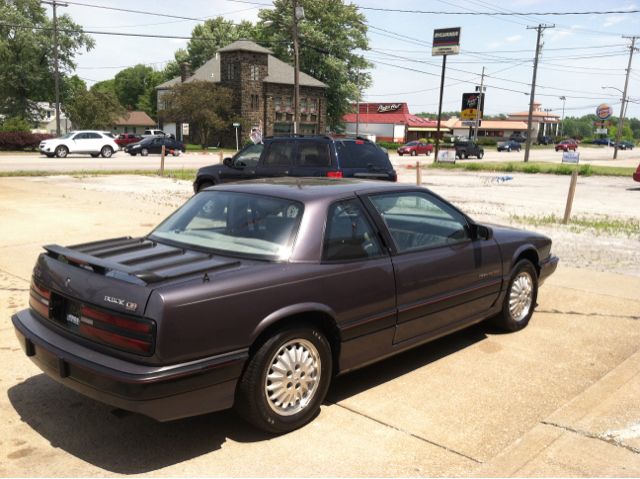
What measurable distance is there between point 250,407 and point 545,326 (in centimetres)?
370

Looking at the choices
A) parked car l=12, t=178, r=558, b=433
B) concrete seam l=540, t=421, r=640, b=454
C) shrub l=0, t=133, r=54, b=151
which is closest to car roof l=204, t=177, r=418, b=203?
parked car l=12, t=178, r=558, b=433

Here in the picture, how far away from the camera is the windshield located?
3920 mm

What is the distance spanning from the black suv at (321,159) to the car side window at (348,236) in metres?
6.85

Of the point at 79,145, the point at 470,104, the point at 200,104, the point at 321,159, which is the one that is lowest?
the point at 79,145

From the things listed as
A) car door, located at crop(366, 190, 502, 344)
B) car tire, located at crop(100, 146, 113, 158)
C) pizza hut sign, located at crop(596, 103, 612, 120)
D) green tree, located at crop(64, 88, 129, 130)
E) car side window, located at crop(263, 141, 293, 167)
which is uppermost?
pizza hut sign, located at crop(596, 103, 612, 120)

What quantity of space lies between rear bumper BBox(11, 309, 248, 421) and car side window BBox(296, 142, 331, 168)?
27.0 feet

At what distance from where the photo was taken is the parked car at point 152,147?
4450cm

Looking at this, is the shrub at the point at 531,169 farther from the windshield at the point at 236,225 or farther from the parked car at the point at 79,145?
the windshield at the point at 236,225

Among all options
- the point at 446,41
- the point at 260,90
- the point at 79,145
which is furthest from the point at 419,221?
the point at 260,90

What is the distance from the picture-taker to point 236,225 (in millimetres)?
4211

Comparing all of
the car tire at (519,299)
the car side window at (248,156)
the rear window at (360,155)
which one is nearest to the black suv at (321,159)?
the rear window at (360,155)

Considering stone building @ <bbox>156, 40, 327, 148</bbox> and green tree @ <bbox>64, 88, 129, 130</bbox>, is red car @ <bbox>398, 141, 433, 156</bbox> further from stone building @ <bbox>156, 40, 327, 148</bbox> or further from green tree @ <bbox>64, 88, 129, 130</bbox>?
green tree @ <bbox>64, 88, 129, 130</bbox>

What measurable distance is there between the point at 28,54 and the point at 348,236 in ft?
225

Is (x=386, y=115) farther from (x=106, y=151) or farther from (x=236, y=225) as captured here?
(x=236, y=225)
